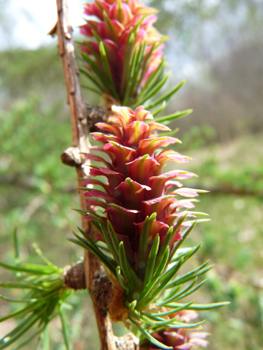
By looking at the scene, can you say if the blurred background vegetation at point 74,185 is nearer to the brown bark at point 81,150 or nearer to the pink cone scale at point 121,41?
the brown bark at point 81,150

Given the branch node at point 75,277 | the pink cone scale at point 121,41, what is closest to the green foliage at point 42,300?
the branch node at point 75,277

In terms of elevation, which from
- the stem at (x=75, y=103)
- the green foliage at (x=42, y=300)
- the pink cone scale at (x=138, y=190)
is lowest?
the green foliage at (x=42, y=300)

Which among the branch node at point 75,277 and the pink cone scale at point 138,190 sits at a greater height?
the pink cone scale at point 138,190

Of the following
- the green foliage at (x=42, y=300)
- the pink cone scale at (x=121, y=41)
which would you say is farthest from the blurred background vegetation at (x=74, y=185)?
the pink cone scale at (x=121, y=41)

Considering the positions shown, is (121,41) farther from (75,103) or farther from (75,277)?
(75,277)

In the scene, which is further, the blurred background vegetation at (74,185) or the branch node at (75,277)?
Answer: the blurred background vegetation at (74,185)

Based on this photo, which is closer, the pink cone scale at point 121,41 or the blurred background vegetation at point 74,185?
the pink cone scale at point 121,41

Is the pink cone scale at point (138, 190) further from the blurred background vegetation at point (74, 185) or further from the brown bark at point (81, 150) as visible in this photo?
the blurred background vegetation at point (74, 185)
